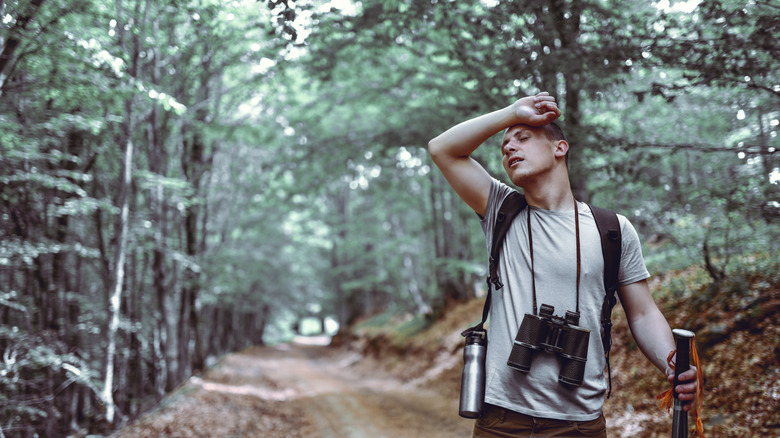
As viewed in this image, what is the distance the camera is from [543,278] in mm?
2195

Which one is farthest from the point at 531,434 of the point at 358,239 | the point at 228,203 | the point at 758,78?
the point at 358,239

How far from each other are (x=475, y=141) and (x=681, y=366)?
4.29ft

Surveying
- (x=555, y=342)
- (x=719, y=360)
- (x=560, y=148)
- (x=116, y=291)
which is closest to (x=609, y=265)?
(x=555, y=342)

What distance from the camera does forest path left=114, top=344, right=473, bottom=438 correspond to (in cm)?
827

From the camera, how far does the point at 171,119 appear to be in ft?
40.9

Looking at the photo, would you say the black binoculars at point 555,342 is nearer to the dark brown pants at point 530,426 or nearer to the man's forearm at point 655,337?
the dark brown pants at point 530,426

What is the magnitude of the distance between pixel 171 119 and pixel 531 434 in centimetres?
1253

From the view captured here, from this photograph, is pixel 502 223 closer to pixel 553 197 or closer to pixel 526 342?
pixel 553 197

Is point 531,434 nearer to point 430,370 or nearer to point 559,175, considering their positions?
point 559,175

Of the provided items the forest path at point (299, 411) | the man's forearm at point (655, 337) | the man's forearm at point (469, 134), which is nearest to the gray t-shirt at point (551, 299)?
the man's forearm at point (655, 337)

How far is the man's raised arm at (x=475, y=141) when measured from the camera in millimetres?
2262

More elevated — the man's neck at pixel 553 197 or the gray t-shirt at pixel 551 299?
the man's neck at pixel 553 197

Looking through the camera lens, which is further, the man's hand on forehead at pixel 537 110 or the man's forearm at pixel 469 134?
the man's forearm at pixel 469 134

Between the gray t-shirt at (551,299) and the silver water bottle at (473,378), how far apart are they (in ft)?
0.12
